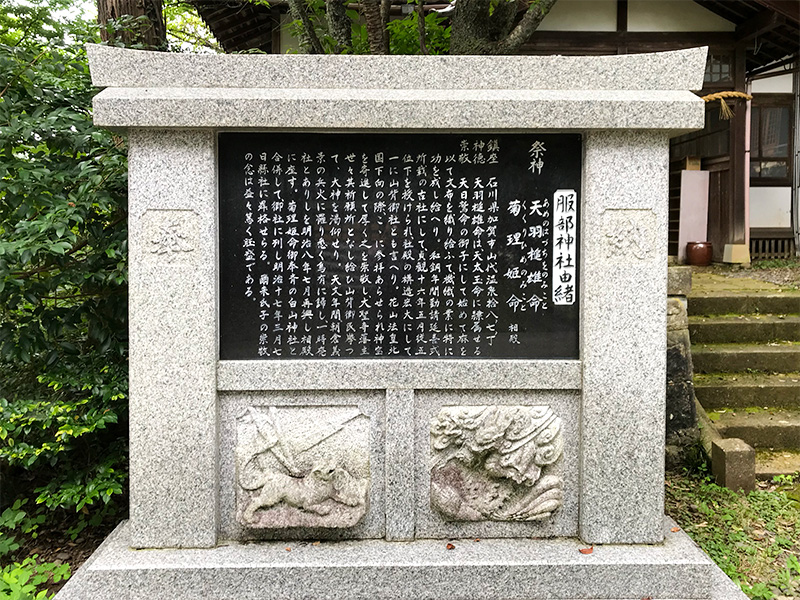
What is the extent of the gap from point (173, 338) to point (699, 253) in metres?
11.0

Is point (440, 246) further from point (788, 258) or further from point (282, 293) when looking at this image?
point (788, 258)

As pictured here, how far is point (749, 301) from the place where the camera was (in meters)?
6.93

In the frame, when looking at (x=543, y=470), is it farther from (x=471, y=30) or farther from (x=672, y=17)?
(x=672, y=17)

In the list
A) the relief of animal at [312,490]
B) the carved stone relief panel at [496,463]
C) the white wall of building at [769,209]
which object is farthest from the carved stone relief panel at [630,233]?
Answer: the white wall of building at [769,209]

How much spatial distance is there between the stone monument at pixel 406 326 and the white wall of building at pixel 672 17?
710 cm

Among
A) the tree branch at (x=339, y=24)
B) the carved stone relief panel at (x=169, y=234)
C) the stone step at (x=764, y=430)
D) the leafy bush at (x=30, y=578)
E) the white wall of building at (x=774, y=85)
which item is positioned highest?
the white wall of building at (x=774, y=85)

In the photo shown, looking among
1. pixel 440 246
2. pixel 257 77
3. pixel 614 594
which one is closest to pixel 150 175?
pixel 257 77

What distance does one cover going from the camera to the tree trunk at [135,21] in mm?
4926

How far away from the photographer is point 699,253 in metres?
11.7

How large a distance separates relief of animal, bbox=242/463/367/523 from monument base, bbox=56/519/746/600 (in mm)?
278

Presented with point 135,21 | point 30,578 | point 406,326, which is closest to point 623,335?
point 406,326

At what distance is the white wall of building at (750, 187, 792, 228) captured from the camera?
12195 millimetres

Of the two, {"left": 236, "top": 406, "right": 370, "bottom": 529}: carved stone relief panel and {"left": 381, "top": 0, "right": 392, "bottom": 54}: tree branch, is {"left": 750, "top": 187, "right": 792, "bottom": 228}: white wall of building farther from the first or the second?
{"left": 236, "top": 406, "right": 370, "bottom": 529}: carved stone relief panel

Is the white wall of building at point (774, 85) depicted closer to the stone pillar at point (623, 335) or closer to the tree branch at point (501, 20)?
the tree branch at point (501, 20)
